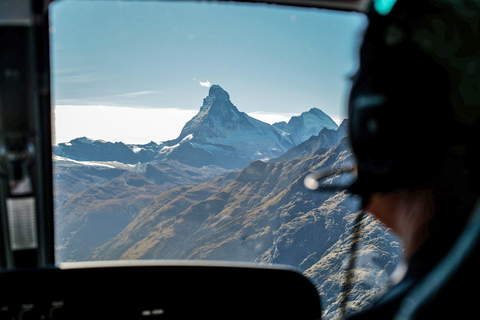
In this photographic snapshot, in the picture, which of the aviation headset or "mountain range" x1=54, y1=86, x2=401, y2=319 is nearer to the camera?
the aviation headset

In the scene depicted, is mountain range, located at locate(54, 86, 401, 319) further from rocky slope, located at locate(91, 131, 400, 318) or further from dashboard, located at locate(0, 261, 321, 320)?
dashboard, located at locate(0, 261, 321, 320)

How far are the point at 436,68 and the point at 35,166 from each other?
1295 millimetres

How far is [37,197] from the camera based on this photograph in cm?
130

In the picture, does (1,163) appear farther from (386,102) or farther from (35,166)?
(386,102)

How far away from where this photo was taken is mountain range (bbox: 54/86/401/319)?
1983 cm

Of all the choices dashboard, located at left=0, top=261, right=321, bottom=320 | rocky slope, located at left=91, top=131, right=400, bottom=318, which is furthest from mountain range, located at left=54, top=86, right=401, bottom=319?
dashboard, located at left=0, top=261, right=321, bottom=320

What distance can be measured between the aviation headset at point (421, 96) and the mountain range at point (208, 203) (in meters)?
14.1

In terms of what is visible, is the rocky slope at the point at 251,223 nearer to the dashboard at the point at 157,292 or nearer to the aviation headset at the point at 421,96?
the dashboard at the point at 157,292

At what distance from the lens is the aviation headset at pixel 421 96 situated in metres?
0.50

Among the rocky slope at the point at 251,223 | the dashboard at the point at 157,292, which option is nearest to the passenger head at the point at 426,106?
the dashboard at the point at 157,292

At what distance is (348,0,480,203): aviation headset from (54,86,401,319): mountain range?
14.1 metres

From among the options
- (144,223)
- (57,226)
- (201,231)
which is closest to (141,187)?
(144,223)

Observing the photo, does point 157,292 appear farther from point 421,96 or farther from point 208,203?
point 208,203

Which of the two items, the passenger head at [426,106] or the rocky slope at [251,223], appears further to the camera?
the rocky slope at [251,223]
